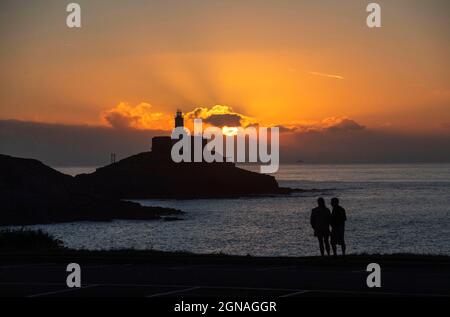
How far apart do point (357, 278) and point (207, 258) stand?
5.59 metres

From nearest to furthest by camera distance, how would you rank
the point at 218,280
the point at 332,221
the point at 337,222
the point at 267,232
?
1. the point at 218,280
2. the point at 337,222
3. the point at 332,221
4. the point at 267,232

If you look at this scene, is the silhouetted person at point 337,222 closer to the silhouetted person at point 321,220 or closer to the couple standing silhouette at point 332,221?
the couple standing silhouette at point 332,221

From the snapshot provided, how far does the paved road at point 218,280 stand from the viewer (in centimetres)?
1417

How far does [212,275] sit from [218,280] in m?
1.03

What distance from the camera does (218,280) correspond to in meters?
16.3

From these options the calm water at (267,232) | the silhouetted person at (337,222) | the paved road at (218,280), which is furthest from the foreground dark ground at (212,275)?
the calm water at (267,232)

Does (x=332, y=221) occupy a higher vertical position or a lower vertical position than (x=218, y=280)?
higher

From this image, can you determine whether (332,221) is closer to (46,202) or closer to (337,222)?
(337,222)

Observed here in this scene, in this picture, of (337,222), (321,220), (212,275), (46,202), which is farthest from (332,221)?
(46,202)

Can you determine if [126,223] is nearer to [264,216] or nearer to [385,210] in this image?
[264,216]

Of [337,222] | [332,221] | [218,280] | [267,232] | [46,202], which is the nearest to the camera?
[218,280]

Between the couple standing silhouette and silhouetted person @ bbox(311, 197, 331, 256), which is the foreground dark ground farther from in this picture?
silhouetted person @ bbox(311, 197, 331, 256)
